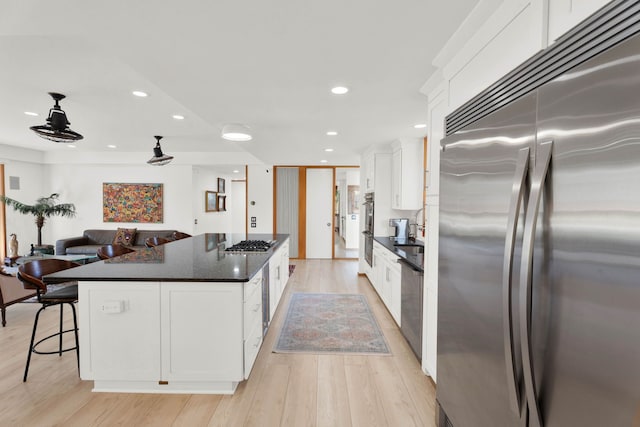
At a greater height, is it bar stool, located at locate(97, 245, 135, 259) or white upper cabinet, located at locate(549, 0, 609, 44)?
white upper cabinet, located at locate(549, 0, 609, 44)

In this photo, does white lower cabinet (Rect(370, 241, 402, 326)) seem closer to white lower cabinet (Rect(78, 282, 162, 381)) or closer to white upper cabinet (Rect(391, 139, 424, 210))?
white upper cabinet (Rect(391, 139, 424, 210))

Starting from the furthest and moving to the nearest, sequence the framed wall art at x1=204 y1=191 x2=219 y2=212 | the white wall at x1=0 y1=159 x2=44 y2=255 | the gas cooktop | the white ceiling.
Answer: the framed wall art at x1=204 y1=191 x2=219 y2=212
the white wall at x1=0 y1=159 x2=44 y2=255
the gas cooktop
the white ceiling

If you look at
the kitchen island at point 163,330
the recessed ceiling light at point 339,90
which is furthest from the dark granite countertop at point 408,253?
the recessed ceiling light at point 339,90

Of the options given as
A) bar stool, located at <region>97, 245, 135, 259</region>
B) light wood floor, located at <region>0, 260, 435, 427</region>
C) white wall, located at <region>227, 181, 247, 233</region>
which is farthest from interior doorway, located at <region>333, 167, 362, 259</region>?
light wood floor, located at <region>0, 260, 435, 427</region>

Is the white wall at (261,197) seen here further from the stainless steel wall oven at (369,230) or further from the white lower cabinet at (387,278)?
the white lower cabinet at (387,278)

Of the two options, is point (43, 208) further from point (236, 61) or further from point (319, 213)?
point (236, 61)

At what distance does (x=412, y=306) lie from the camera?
287cm

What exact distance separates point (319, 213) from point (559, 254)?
7.03 meters

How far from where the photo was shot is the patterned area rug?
3.03 m

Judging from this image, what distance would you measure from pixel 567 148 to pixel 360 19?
4.09ft

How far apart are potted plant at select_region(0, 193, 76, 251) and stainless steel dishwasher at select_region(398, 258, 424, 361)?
768 centimetres

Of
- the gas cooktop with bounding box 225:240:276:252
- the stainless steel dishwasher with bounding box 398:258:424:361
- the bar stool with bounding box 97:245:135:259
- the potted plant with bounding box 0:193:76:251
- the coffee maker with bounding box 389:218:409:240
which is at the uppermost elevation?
the potted plant with bounding box 0:193:76:251

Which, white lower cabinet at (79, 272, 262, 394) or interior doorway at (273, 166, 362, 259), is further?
interior doorway at (273, 166, 362, 259)

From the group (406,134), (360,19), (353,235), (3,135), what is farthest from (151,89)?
(353,235)
